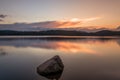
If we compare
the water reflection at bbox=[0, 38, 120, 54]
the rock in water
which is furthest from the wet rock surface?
the water reflection at bbox=[0, 38, 120, 54]

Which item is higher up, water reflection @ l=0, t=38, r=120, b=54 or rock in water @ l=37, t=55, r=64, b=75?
rock in water @ l=37, t=55, r=64, b=75

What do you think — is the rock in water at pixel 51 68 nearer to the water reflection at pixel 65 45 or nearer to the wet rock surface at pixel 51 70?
the wet rock surface at pixel 51 70

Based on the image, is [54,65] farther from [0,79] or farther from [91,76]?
[0,79]

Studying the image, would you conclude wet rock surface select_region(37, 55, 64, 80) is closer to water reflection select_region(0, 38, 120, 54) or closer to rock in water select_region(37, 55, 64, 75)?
rock in water select_region(37, 55, 64, 75)

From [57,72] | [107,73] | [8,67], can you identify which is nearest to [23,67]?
[8,67]

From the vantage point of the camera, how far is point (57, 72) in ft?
17.8

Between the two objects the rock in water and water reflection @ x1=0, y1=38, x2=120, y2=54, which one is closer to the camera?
the rock in water

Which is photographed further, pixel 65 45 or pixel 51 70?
pixel 65 45

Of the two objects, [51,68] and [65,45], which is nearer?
[51,68]

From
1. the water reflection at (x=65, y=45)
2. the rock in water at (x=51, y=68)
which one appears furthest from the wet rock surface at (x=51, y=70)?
the water reflection at (x=65, y=45)

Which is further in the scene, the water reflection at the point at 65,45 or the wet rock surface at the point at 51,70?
the water reflection at the point at 65,45

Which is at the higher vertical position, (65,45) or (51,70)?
(51,70)

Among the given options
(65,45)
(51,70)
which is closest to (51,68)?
(51,70)

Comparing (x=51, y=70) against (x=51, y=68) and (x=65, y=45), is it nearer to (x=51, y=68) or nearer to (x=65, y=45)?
(x=51, y=68)
